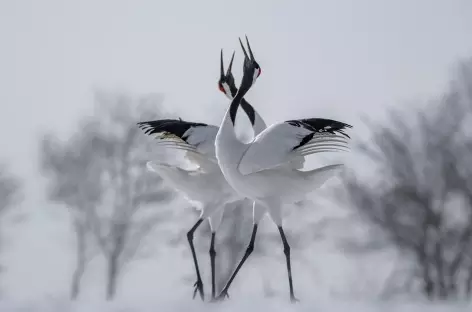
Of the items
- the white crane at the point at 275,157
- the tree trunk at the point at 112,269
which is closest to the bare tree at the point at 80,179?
the tree trunk at the point at 112,269

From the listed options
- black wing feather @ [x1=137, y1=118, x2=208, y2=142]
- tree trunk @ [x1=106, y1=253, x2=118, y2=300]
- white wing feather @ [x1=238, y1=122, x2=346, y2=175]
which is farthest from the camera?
tree trunk @ [x1=106, y1=253, x2=118, y2=300]

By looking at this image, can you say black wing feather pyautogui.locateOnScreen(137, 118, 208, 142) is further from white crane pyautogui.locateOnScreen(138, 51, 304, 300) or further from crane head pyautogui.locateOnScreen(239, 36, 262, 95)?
crane head pyautogui.locateOnScreen(239, 36, 262, 95)

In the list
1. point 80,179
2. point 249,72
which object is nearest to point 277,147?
point 249,72

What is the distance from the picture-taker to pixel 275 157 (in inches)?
247

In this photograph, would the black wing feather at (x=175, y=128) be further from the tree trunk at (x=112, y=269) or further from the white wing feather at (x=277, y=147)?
the tree trunk at (x=112, y=269)

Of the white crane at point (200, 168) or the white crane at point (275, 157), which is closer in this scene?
the white crane at point (275, 157)

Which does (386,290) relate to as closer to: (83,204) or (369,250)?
(369,250)

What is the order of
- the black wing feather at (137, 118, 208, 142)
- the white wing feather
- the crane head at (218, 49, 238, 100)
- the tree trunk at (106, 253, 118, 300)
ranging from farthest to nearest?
the tree trunk at (106, 253, 118, 300) < the crane head at (218, 49, 238, 100) < the black wing feather at (137, 118, 208, 142) < the white wing feather

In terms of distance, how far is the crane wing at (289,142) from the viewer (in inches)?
248

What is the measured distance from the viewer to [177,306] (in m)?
5.56

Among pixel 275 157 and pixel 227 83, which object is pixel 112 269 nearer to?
pixel 227 83

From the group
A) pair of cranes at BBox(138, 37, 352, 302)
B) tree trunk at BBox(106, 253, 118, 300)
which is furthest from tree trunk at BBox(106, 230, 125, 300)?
pair of cranes at BBox(138, 37, 352, 302)

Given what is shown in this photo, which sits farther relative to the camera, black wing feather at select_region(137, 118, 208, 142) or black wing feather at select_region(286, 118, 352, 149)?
black wing feather at select_region(137, 118, 208, 142)

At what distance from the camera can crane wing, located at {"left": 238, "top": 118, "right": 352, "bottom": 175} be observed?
6.30 metres
